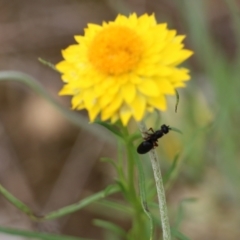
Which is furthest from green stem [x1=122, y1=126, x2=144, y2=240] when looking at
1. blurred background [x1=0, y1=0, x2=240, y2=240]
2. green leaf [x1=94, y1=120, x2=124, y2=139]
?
blurred background [x1=0, y1=0, x2=240, y2=240]

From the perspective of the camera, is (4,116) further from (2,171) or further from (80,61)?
(80,61)

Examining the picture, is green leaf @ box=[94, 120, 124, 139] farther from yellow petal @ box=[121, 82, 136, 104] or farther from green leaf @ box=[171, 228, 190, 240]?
green leaf @ box=[171, 228, 190, 240]

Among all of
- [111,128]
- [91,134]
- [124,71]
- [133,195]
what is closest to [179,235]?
[133,195]

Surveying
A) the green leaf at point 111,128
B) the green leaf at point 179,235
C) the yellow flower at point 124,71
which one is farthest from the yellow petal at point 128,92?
the green leaf at point 179,235

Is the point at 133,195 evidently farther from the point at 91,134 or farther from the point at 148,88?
the point at 91,134

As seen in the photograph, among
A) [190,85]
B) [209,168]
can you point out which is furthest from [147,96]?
[209,168]
